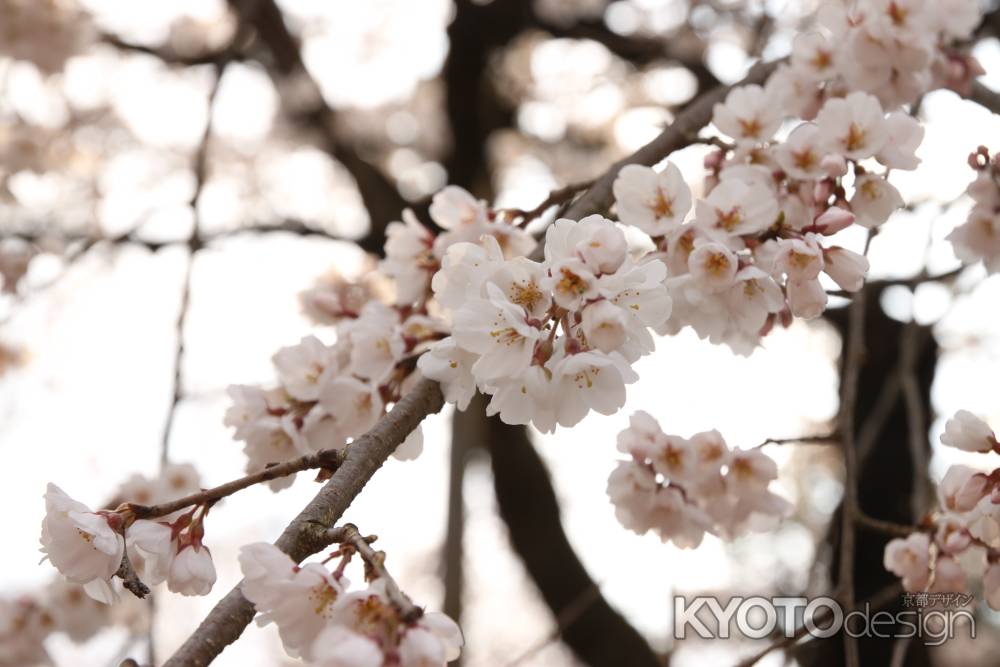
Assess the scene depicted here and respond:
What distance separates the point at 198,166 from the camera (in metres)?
2.00

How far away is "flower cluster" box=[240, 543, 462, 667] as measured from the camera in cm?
64

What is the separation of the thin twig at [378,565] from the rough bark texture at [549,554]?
254 centimetres

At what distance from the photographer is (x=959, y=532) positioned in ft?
4.17

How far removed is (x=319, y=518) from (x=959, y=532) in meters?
0.95

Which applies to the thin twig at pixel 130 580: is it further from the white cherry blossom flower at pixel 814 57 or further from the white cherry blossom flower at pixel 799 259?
the white cherry blossom flower at pixel 814 57

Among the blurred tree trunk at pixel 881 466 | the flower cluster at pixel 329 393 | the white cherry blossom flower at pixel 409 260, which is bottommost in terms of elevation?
the blurred tree trunk at pixel 881 466

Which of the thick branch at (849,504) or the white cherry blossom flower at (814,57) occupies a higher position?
the white cherry blossom flower at (814,57)

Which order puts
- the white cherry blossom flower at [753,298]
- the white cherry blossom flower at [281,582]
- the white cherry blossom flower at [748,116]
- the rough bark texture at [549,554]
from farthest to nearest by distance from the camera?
the rough bark texture at [549,554] < the white cherry blossom flower at [748,116] < the white cherry blossom flower at [753,298] < the white cherry blossom flower at [281,582]

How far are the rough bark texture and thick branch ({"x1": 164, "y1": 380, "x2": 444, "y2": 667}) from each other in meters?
2.42

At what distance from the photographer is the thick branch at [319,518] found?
0.66 m

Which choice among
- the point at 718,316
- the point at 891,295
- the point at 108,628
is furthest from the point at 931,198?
the point at 108,628

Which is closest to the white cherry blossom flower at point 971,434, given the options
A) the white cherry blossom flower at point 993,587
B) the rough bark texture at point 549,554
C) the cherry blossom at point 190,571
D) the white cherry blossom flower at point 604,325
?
the white cherry blossom flower at point 993,587

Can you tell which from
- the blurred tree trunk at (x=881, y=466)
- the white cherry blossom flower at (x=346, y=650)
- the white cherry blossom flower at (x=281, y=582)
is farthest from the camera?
the blurred tree trunk at (x=881, y=466)

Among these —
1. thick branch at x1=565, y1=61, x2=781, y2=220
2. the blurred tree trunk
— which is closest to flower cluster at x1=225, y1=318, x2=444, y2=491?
thick branch at x1=565, y1=61, x2=781, y2=220
